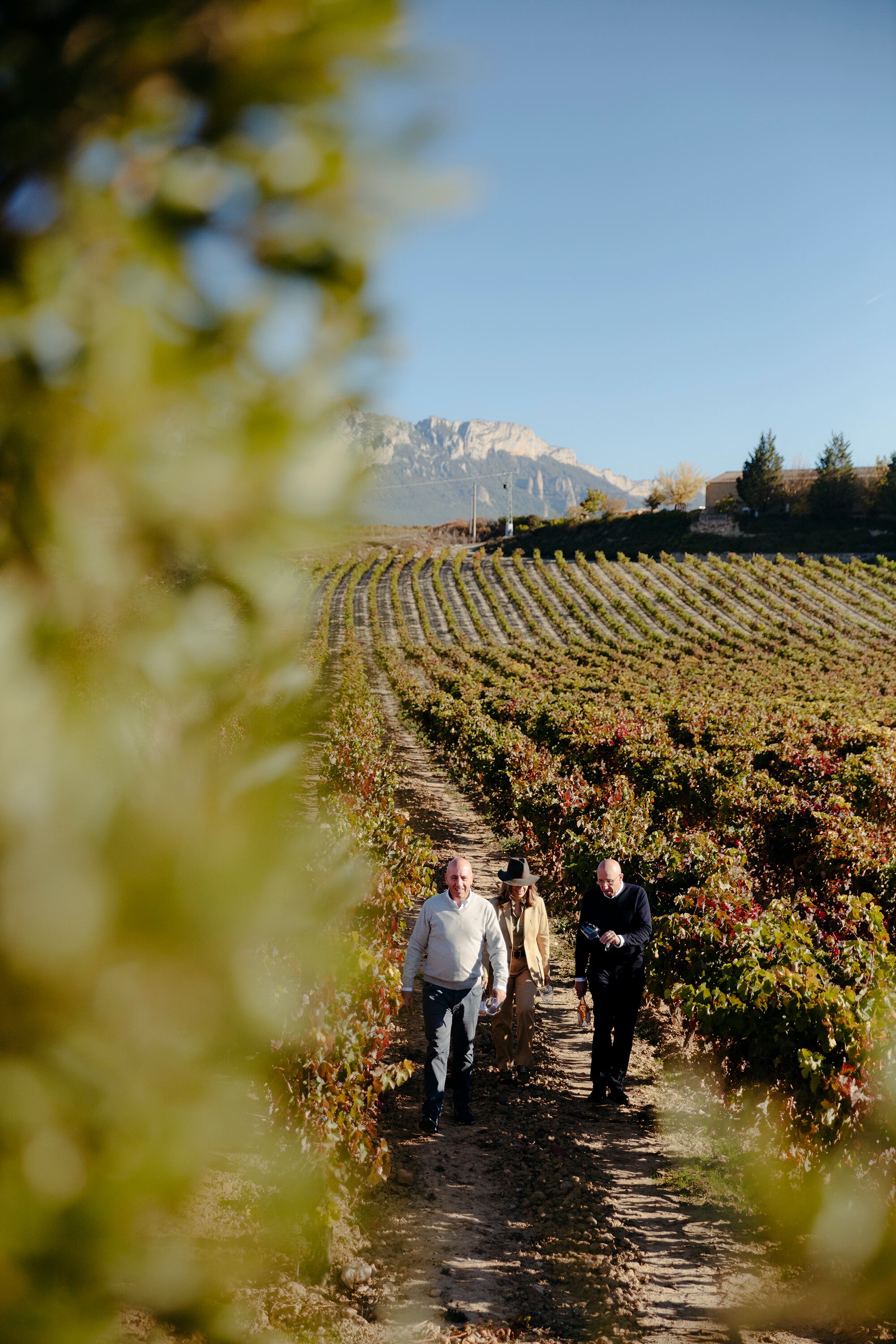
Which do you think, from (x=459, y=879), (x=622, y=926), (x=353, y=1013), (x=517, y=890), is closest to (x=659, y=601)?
(x=517, y=890)

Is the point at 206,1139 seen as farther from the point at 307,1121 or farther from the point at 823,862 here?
the point at 823,862

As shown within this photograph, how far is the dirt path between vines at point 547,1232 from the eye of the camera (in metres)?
4.20

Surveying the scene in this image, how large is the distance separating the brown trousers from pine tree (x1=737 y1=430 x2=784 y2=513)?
73421 millimetres

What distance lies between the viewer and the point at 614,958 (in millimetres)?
5941

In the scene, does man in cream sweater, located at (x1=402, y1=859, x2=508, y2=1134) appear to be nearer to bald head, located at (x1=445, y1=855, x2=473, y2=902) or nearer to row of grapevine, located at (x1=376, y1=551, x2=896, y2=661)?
bald head, located at (x1=445, y1=855, x2=473, y2=902)

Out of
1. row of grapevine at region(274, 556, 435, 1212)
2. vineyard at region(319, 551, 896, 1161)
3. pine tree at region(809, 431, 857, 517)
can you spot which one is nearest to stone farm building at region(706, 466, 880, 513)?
pine tree at region(809, 431, 857, 517)

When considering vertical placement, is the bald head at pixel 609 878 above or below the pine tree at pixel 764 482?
below

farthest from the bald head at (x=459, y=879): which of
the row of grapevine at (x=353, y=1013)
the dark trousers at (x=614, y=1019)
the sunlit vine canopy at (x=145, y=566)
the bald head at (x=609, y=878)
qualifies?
the sunlit vine canopy at (x=145, y=566)

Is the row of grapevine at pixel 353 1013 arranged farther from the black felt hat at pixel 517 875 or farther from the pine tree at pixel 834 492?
the pine tree at pixel 834 492

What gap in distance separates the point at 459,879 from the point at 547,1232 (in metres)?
2.08

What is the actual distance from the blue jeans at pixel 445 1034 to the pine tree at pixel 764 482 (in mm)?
74218

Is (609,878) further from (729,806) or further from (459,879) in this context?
(729,806)

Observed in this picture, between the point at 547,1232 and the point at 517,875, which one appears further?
the point at 517,875

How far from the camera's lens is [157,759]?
531mm
